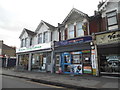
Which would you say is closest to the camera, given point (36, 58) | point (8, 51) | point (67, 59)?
point (67, 59)

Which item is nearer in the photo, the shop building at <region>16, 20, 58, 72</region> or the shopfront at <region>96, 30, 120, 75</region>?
the shopfront at <region>96, 30, 120, 75</region>

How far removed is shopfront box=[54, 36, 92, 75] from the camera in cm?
1224

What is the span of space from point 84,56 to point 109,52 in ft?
8.98

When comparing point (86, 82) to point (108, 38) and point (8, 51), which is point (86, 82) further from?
point (8, 51)

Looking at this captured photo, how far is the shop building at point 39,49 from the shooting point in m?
16.6

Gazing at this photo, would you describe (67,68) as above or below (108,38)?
below

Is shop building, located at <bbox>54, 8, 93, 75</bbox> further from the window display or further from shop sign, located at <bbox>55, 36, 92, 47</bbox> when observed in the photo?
the window display

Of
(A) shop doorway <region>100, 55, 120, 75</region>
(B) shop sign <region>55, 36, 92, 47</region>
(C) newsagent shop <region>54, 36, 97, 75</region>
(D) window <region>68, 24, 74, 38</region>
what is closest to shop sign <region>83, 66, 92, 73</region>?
(C) newsagent shop <region>54, 36, 97, 75</region>

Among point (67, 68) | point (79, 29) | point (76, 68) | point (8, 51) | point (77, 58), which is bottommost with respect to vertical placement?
point (67, 68)

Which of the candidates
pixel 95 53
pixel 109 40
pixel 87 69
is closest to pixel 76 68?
pixel 87 69

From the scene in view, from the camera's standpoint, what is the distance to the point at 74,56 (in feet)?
44.4

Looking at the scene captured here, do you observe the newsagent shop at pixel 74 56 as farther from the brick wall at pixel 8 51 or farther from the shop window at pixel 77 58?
the brick wall at pixel 8 51

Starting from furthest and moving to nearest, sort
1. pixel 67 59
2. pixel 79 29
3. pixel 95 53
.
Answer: pixel 79 29 → pixel 67 59 → pixel 95 53

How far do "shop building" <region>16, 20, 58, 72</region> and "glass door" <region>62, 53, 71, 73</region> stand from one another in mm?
Answer: 2466
